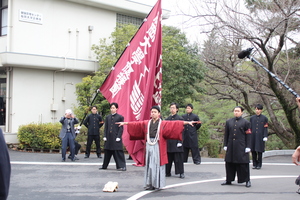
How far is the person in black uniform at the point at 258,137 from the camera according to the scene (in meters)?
12.5

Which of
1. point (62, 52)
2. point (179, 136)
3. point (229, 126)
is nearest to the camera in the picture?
point (179, 136)

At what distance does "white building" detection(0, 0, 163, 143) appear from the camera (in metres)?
18.3

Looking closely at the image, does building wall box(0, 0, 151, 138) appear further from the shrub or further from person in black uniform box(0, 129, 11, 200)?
person in black uniform box(0, 129, 11, 200)

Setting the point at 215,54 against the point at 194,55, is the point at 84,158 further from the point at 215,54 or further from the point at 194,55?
the point at 194,55

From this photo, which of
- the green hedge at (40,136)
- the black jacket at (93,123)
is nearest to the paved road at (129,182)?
the black jacket at (93,123)

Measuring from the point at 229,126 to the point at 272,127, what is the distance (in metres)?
11.6

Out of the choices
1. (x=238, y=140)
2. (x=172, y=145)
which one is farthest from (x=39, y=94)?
(x=238, y=140)

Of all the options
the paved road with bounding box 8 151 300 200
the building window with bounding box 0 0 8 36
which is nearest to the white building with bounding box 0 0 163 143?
the building window with bounding box 0 0 8 36

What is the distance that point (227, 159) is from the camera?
9.23 meters

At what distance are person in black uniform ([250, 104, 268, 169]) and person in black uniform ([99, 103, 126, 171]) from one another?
4248 millimetres

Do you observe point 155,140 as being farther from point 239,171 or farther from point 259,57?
point 259,57

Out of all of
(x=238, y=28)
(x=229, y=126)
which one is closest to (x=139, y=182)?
(x=229, y=126)

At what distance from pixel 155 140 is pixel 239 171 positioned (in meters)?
2.17

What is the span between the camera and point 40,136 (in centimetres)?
1647
